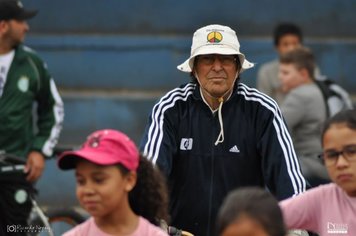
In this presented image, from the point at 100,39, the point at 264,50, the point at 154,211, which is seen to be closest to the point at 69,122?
the point at 100,39

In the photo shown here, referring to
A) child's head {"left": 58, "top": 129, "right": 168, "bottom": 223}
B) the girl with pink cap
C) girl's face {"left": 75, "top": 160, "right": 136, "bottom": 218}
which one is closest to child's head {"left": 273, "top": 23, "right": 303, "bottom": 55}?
child's head {"left": 58, "top": 129, "right": 168, "bottom": 223}

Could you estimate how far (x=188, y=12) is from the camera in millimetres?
13969

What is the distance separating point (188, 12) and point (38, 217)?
162 inches

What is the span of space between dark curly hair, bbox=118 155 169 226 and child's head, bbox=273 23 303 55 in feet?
20.9

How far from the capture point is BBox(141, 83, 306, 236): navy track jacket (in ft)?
23.4

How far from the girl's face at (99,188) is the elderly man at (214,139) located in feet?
4.96

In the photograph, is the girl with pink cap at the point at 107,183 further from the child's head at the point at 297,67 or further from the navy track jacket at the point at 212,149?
the child's head at the point at 297,67

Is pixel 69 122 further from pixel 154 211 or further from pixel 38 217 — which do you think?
pixel 154 211

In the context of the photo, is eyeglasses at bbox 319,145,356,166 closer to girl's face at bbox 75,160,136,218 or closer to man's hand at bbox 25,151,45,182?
girl's face at bbox 75,160,136,218

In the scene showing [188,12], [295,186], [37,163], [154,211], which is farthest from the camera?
[188,12]

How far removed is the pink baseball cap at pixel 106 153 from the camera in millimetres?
5531

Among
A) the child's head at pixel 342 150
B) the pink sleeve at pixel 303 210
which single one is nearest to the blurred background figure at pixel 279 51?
the pink sleeve at pixel 303 210

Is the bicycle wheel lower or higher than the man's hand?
lower

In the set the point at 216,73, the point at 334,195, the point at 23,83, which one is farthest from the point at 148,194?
the point at 23,83
